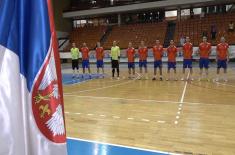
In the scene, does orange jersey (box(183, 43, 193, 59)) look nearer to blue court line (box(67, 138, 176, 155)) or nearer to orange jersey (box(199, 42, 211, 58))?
orange jersey (box(199, 42, 211, 58))

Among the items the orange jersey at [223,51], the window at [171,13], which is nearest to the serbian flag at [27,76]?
the orange jersey at [223,51]

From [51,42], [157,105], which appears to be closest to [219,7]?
[157,105]

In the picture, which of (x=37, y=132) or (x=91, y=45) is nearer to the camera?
(x=37, y=132)

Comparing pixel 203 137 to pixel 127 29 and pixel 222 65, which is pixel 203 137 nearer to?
pixel 222 65

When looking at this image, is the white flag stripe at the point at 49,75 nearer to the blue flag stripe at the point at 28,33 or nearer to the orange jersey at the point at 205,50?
the blue flag stripe at the point at 28,33

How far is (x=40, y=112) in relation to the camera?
108 cm

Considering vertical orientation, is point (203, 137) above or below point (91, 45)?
below

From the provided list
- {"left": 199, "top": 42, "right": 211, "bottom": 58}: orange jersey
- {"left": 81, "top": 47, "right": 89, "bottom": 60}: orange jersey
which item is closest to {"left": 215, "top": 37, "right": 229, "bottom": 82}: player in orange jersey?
{"left": 199, "top": 42, "right": 211, "bottom": 58}: orange jersey

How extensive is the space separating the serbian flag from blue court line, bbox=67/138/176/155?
2.73 metres

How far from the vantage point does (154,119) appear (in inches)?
208

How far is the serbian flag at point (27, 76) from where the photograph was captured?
1040mm

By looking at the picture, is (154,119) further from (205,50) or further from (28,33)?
(205,50)

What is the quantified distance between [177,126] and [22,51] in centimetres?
414

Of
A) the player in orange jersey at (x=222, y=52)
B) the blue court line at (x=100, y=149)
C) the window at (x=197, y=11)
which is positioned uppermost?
the window at (x=197, y=11)
